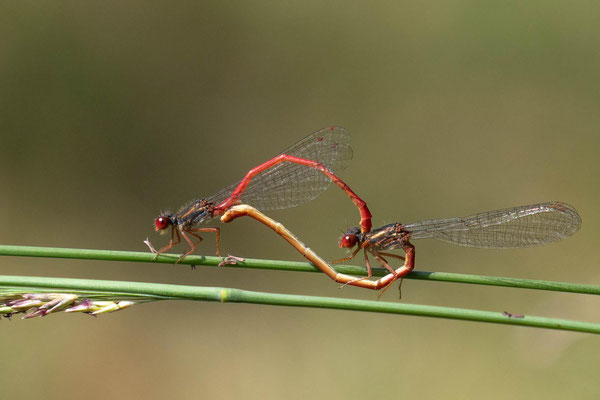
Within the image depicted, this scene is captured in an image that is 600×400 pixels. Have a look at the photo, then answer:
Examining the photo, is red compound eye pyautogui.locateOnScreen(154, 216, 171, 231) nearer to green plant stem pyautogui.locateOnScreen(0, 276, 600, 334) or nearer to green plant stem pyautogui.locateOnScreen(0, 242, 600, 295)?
green plant stem pyautogui.locateOnScreen(0, 242, 600, 295)

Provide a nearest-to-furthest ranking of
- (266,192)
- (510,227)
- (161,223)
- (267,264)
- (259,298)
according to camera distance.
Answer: (259,298)
(267,264)
(510,227)
(161,223)
(266,192)

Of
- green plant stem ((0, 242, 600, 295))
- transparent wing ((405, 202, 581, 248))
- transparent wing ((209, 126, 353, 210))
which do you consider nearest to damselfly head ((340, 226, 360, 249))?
transparent wing ((405, 202, 581, 248))

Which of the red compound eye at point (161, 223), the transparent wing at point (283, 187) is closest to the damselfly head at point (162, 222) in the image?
the red compound eye at point (161, 223)

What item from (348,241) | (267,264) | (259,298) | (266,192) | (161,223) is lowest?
(259,298)

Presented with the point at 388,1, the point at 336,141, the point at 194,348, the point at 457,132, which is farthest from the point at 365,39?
the point at 194,348

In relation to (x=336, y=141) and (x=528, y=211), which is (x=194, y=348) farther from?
(x=528, y=211)

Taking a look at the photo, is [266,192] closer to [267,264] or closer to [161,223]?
[161,223]

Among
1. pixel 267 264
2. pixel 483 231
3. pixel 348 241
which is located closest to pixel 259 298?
pixel 267 264
